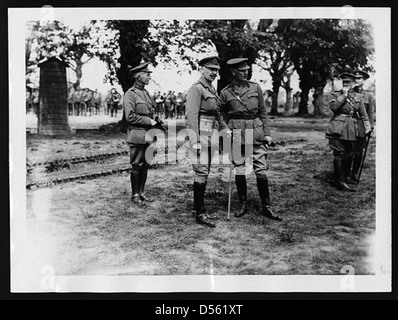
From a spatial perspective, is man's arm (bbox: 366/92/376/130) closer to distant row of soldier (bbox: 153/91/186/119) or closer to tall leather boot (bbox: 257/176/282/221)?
tall leather boot (bbox: 257/176/282/221)

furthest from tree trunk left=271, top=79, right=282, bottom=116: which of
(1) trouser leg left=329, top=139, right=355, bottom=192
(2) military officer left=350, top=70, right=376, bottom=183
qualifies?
(2) military officer left=350, top=70, right=376, bottom=183

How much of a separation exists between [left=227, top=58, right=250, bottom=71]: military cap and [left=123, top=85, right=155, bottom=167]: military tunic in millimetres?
723

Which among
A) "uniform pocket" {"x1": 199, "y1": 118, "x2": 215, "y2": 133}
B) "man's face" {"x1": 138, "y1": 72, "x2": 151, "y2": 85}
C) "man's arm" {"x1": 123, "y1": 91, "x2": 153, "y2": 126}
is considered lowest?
"uniform pocket" {"x1": 199, "y1": 118, "x2": 215, "y2": 133}

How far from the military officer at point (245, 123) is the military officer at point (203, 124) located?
105 millimetres

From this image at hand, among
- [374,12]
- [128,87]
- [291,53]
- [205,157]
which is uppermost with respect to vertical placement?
[374,12]

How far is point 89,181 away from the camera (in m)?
4.35

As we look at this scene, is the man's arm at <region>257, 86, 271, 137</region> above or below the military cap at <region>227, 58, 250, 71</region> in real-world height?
below

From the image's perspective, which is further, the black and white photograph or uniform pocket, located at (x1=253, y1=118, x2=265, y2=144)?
uniform pocket, located at (x1=253, y1=118, x2=265, y2=144)

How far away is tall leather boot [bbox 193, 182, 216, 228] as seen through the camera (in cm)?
425

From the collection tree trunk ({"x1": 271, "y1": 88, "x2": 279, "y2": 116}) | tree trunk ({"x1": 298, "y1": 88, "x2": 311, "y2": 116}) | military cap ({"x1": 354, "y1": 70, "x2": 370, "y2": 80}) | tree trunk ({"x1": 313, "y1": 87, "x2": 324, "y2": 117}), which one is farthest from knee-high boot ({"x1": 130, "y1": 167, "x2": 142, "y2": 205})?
military cap ({"x1": 354, "y1": 70, "x2": 370, "y2": 80})

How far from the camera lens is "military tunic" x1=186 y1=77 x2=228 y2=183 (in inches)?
166
